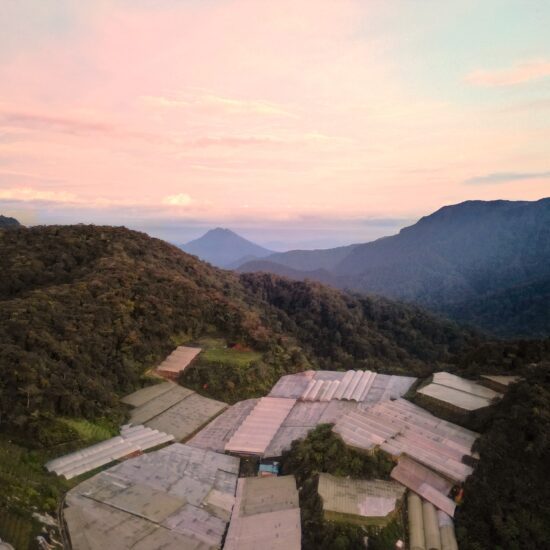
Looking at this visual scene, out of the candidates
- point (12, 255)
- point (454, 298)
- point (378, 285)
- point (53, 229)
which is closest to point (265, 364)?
point (12, 255)

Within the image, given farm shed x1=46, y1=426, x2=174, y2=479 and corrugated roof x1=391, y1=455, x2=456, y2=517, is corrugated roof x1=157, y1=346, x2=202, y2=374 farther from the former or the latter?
corrugated roof x1=391, y1=455, x2=456, y2=517

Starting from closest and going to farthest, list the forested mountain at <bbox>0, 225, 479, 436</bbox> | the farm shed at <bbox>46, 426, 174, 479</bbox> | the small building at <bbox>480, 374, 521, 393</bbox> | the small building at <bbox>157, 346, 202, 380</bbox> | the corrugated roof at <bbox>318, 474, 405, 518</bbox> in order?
the corrugated roof at <bbox>318, 474, 405, 518</bbox>
the farm shed at <bbox>46, 426, 174, 479</bbox>
the forested mountain at <bbox>0, 225, 479, 436</bbox>
the small building at <bbox>480, 374, 521, 393</bbox>
the small building at <bbox>157, 346, 202, 380</bbox>

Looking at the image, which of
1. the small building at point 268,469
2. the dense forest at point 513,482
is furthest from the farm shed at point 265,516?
→ the dense forest at point 513,482

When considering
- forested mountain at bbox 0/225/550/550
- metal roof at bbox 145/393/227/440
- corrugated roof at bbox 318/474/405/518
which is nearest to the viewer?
corrugated roof at bbox 318/474/405/518

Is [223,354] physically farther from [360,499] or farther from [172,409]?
[360,499]

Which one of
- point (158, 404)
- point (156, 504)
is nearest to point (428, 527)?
point (156, 504)

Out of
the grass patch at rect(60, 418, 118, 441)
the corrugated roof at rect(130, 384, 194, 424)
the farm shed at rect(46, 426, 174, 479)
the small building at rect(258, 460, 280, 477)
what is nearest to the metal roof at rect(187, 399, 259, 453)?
the farm shed at rect(46, 426, 174, 479)
